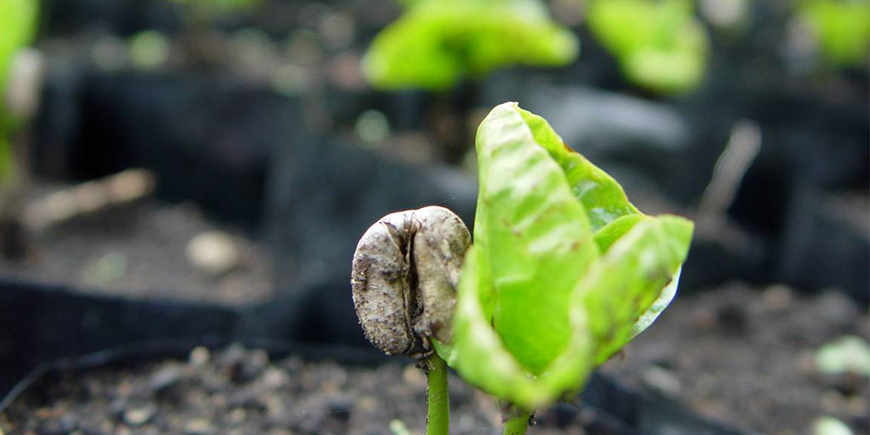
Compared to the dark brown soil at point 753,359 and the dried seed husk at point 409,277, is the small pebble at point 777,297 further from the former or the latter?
the dried seed husk at point 409,277

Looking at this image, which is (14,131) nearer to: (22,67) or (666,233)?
(22,67)

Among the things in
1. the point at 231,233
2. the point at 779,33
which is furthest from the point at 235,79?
the point at 779,33

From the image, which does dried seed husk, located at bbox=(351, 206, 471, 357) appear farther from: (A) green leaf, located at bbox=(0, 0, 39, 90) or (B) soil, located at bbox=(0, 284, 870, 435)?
(A) green leaf, located at bbox=(0, 0, 39, 90)

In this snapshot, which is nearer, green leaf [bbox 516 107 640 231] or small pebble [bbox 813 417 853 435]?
green leaf [bbox 516 107 640 231]

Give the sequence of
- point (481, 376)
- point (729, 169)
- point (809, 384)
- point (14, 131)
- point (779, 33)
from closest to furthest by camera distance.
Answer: point (481, 376) → point (809, 384) → point (14, 131) → point (729, 169) → point (779, 33)

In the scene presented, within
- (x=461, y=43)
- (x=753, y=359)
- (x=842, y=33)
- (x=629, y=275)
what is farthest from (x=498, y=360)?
(x=842, y=33)

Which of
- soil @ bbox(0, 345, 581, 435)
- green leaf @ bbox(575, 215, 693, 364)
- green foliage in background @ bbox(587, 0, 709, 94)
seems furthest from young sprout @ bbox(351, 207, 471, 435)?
green foliage in background @ bbox(587, 0, 709, 94)
